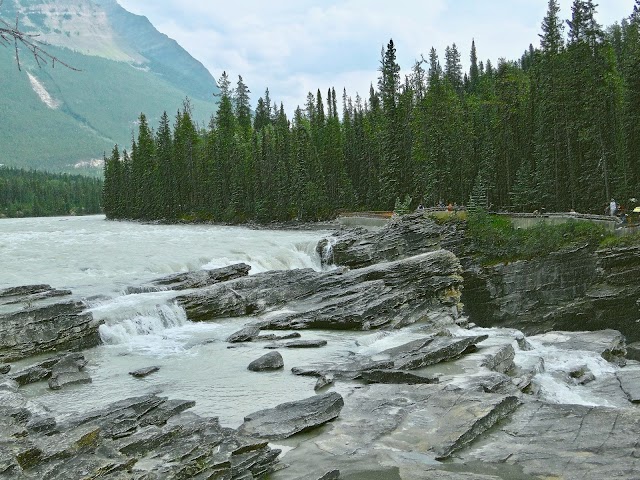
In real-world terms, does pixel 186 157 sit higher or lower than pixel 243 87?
lower

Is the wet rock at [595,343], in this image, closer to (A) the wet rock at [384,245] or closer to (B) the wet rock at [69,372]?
(A) the wet rock at [384,245]

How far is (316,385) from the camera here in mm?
16562

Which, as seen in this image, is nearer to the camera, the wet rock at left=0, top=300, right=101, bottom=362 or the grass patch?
the wet rock at left=0, top=300, right=101, bottom=362

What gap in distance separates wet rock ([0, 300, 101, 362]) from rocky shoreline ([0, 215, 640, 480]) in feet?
0.16

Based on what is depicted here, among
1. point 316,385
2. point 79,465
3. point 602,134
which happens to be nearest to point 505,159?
point 602,134

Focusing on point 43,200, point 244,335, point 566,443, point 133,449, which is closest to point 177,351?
point 244,335

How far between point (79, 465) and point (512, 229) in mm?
36972

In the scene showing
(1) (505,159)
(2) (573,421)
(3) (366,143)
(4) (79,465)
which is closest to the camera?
(4) (79,465)

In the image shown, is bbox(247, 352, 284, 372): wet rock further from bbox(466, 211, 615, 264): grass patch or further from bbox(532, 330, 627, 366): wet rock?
bbox(466, 211, 615, 264): grass patch

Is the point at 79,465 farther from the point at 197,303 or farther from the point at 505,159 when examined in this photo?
the point at 505,159

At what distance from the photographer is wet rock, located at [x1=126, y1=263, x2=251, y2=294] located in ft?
94.5

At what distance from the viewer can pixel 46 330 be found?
70.8 ft

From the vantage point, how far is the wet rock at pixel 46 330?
20469mm

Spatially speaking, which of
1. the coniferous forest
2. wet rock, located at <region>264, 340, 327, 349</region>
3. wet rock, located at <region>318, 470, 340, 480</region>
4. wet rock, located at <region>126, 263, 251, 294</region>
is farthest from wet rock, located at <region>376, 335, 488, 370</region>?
the coniferous forest
